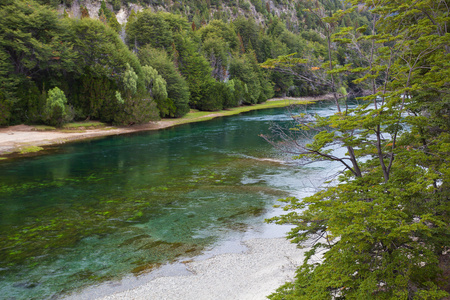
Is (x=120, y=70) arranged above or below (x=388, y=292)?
above

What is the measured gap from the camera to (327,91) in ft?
29.2

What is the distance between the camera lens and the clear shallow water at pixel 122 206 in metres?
12.1

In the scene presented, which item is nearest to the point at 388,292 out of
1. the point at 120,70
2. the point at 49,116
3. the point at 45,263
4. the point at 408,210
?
the point at 408,210

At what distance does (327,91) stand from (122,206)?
13.7m

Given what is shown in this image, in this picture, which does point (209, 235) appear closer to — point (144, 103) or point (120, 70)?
point (144, 103)

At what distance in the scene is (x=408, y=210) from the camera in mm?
6609

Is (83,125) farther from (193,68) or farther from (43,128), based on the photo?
(193,68)

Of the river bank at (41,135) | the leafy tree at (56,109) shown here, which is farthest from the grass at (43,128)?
the leafy tree at (56,109)

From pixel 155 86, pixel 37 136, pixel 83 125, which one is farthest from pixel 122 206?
pixel 155 86

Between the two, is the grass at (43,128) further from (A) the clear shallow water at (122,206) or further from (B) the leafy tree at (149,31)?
(B) the leafy tree at (149,31)

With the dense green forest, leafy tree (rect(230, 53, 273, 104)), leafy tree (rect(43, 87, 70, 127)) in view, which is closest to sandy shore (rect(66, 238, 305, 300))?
the dense green forest

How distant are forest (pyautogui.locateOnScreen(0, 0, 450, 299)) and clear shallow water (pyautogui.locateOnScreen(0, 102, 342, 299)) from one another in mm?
3535

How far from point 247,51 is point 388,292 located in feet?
374

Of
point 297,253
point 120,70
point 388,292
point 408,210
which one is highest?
point 120,70
